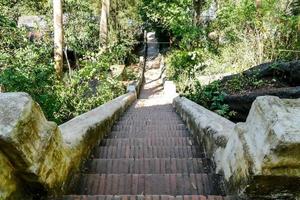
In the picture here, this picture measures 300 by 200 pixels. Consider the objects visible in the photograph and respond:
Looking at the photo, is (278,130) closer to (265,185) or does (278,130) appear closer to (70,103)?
(265,185)

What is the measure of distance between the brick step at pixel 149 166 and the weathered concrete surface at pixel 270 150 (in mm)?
1192

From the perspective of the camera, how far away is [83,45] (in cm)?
1595

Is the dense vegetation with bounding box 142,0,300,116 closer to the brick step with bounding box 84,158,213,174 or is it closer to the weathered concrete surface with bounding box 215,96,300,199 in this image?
the brick step with bounding box 84,158,213,174

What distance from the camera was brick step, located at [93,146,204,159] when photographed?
4.22 m

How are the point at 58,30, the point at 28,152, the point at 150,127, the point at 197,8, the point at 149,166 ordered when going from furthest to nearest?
1. the point at 197,8
2. the point at 58,30
3. the point at 150,127
4. the point at 149,166
5. the point at 28,152

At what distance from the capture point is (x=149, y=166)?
359cm

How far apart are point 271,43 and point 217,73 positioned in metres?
2.21

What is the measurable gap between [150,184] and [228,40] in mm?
13491

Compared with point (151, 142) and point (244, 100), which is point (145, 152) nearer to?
point (151, 142)

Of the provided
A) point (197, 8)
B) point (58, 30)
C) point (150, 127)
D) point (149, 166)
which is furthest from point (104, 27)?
point (149, 166)

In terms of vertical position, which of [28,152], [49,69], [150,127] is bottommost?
[150,127]

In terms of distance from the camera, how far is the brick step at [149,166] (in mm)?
3486

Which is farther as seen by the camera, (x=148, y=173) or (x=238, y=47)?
(x=238, y=47)

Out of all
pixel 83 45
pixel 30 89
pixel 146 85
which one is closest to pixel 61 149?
pixel 30 89
